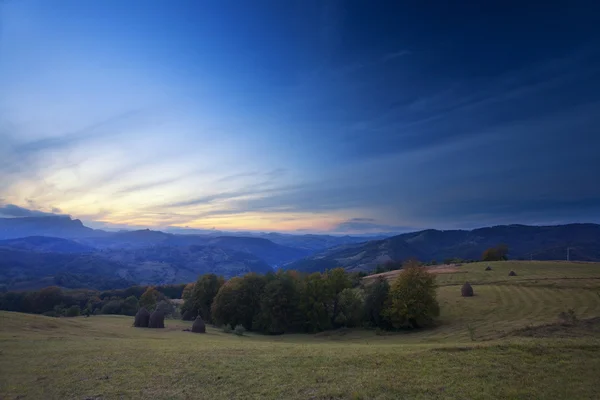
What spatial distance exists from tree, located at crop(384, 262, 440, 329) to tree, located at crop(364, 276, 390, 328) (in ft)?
5.49

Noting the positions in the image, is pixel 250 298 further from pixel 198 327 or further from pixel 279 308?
pixel 198 327

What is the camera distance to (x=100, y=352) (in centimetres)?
2158

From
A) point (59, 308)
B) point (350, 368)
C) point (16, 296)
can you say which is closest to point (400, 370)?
point (350, 368)

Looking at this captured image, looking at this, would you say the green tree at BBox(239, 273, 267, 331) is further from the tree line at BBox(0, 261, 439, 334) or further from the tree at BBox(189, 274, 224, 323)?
the tree at BBox(189, 274, 224, 323)

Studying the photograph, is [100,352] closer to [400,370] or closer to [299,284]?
[400,370]

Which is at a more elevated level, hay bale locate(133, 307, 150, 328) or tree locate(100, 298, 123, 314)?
hay bale locate(133, 307, 150, 328)

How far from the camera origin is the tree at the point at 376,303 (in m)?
48.6

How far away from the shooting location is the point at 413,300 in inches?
1694

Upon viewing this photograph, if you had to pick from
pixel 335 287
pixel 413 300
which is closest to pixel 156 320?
pixel 335 287

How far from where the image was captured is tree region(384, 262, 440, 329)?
42.9m

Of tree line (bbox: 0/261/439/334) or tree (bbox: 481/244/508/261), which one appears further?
tree (bbox: 481/244/508/261)

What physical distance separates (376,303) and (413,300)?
7453mm

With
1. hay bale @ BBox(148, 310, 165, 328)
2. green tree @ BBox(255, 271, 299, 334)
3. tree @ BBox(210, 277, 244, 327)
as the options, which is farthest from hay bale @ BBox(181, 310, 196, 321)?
hay bale @ BBox(148, 310, 165, 328)

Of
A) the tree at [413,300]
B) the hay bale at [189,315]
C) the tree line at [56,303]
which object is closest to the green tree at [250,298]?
the hay bale at [189,315]
